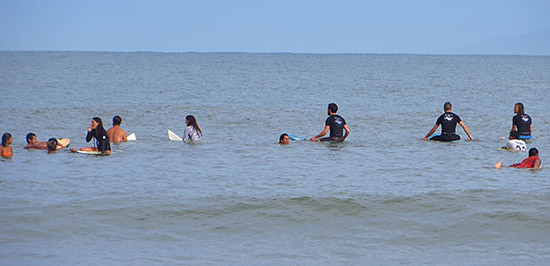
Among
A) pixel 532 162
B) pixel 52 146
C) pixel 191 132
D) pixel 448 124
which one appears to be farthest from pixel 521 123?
pixel 52 146

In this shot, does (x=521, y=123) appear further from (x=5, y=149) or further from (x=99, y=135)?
(x=5, y=149)

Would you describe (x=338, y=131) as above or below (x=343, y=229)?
above

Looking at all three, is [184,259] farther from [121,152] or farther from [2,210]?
[121,152]

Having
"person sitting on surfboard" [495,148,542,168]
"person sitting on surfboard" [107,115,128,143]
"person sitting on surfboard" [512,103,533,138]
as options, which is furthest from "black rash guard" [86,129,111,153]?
"person sitting on surfboard" [512,103,533,138]

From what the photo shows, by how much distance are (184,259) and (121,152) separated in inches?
375

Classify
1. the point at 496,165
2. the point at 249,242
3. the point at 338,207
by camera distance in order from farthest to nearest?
the point at 496,165 < the point at 338,207 < the point at 249,242

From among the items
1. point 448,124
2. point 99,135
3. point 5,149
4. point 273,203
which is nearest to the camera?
point 273,203

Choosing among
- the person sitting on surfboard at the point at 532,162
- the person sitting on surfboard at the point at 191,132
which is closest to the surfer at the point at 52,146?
the person sitting on surfboard at the point at 191,132

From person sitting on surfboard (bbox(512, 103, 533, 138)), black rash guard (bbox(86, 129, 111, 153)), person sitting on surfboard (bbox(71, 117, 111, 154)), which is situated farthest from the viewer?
person sitting on surfboard (bbox(512, 103, 533, 138))

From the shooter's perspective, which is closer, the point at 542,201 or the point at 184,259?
the point at 184,259

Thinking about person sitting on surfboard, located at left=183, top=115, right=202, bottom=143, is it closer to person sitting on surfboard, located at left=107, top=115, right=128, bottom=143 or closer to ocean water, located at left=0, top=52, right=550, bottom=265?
ocean water, located at left=0, top=52, right=550, bottom=265

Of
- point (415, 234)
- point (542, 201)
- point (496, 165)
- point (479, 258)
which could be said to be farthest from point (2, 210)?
point (496, 165)

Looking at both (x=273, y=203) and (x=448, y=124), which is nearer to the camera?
(x=273, y=203)

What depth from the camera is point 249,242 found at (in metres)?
10.1
